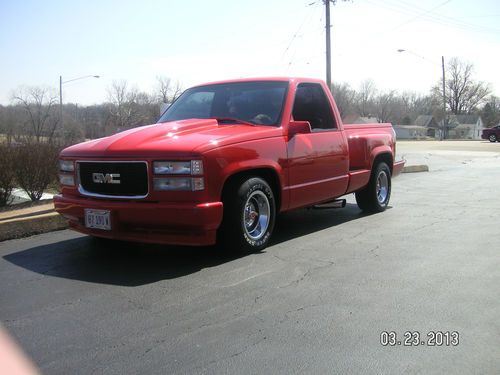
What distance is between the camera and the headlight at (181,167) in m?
4.62

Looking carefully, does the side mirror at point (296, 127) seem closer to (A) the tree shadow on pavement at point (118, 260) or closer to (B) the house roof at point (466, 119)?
(A) the tree shadow on pavement at point (118, 260)

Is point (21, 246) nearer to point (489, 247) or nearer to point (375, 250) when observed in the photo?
point (375, 250)

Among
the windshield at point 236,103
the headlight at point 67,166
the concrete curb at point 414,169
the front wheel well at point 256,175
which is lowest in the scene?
the concrete curb at point 414,169

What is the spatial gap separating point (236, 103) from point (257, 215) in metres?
1.56

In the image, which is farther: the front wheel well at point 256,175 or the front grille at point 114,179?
the front wheel well at point 256,175

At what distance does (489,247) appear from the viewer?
5.63 meters

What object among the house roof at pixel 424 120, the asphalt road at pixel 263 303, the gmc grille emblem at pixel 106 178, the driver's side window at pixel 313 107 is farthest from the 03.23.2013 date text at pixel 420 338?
the house roof at pixel 424 120

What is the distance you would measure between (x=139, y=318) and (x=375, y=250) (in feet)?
9.57

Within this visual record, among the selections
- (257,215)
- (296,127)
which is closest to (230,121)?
(296,127)

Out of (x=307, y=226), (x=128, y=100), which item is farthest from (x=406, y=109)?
(x=307, y=226)

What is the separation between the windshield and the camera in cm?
593

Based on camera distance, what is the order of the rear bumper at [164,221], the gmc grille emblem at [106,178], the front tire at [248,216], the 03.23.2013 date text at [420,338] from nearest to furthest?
the 03.23.2013 date text at [420,338]
the rear bumper at [164,221]
the gmc grille emblem at [106,178]
the front tire at [248,216]

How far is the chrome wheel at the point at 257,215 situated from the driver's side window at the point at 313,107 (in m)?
1.27

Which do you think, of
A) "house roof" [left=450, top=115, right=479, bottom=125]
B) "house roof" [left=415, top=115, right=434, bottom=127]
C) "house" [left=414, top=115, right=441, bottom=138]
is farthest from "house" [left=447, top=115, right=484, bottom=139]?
"house roof" [left=415, top=115, right=434, bottom=127]
